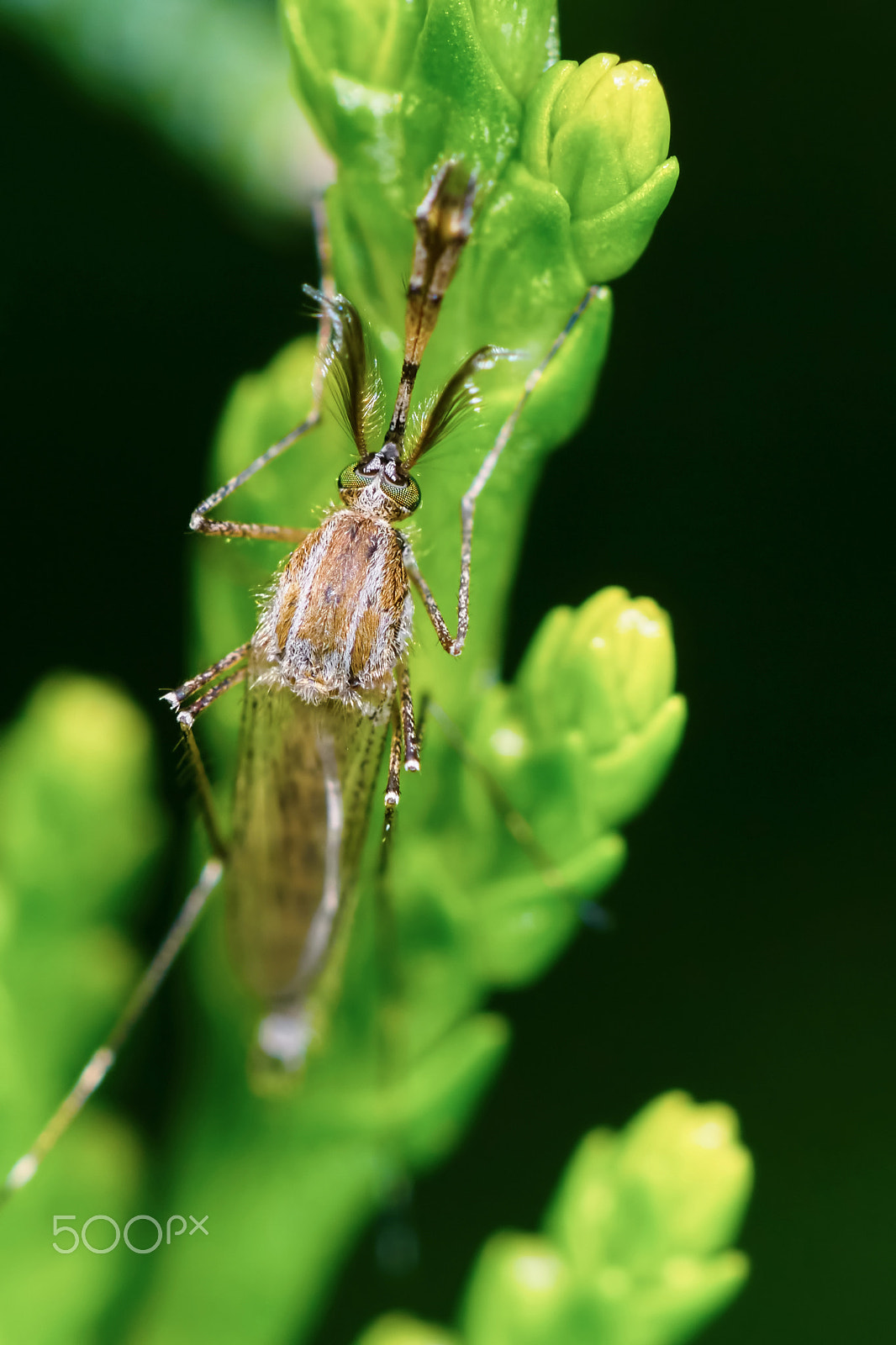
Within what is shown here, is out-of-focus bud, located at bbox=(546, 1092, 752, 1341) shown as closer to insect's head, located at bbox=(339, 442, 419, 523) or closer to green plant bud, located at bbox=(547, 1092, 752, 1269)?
green plant bud, located at bbox=(547, 1092, 752, 1269)

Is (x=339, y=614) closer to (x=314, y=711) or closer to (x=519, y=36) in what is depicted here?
(x=314, y=711)

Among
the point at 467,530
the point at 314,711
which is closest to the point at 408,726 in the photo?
the point at 314,711

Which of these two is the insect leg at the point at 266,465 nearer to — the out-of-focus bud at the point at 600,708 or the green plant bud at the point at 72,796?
the green plant bud at the point at 72,796

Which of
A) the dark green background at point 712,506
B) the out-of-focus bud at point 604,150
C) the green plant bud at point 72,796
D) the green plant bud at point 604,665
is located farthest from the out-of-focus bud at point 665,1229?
the out-of-focus bud at point 604,150

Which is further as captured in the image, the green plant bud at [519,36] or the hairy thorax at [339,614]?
the hairy thorax at [339,614]

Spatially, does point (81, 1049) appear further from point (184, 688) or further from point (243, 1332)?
point (184, 688)

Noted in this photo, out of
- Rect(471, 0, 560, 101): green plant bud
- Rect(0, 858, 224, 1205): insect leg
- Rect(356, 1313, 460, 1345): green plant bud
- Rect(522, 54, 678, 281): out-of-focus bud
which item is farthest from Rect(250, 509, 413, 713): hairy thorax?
Rect(356, 1313, 460, 1345): green plant bud
